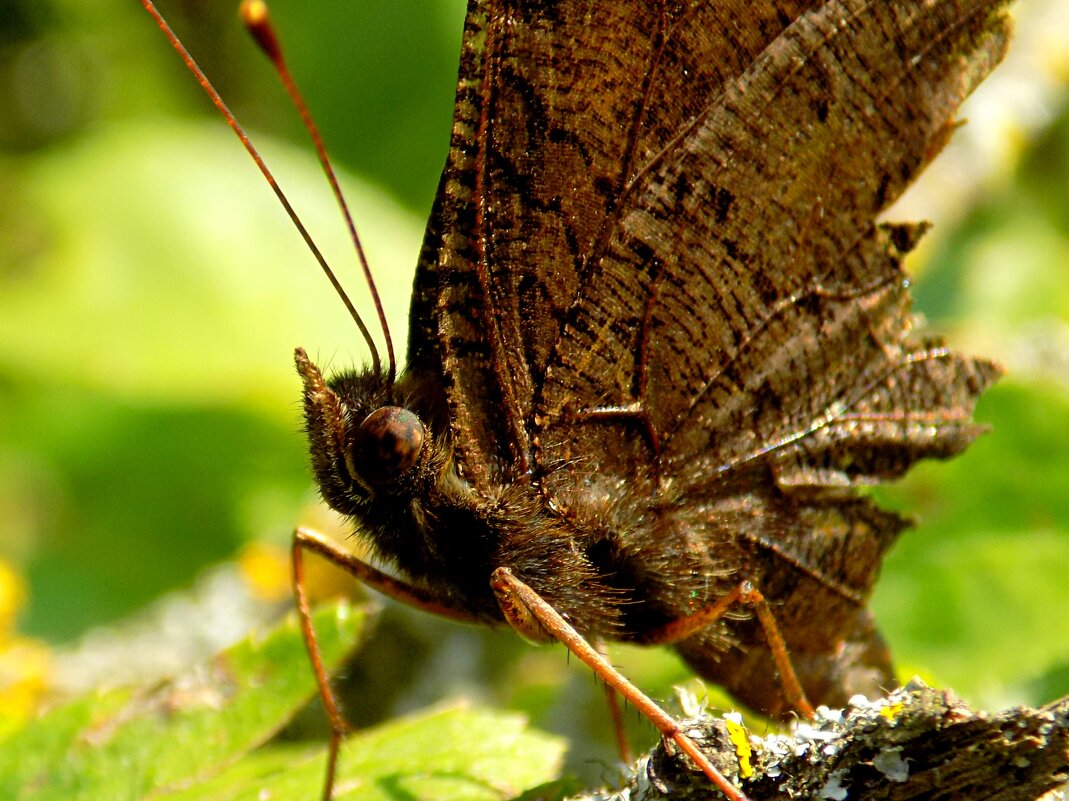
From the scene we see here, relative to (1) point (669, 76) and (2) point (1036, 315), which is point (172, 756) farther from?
(2) point (1036, 315)

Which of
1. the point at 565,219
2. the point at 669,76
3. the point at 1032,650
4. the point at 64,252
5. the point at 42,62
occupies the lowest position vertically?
the point at 1032,650

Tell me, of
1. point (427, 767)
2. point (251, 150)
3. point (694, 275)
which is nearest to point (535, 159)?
point (694, 275)

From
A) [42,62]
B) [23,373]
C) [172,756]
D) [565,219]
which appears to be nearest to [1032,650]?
[565,219]

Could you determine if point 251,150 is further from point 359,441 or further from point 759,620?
point 759,620

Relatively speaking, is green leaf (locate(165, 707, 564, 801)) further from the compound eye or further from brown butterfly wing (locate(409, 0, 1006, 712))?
the compound eye

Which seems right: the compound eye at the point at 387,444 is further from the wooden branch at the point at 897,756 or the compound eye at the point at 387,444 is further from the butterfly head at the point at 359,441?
the wooden branch at the point at 897,756

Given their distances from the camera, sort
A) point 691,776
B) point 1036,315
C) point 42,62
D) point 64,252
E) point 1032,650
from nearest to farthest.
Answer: point 691,776, point 1032,650, point 1036,315, point 64,252, point 42,62

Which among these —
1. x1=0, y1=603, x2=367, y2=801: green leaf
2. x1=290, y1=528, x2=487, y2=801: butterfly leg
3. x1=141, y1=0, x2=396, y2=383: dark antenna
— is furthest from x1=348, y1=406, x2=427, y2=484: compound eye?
x1=0, y1=603, x2=367, y2=801: green leaf
